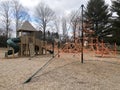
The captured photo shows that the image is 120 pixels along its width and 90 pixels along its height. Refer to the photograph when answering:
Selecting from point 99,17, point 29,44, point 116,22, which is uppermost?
point 99,17

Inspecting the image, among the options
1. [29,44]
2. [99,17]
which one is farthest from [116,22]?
[29,44]

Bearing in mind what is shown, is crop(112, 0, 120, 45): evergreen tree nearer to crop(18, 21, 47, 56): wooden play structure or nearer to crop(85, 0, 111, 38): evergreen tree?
crop(85, 0, 111, 38): evergreen tree

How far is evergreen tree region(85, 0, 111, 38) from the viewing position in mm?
41062

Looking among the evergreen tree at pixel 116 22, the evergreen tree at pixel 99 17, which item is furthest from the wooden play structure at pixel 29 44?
the evergreen tree at pixel 99 17

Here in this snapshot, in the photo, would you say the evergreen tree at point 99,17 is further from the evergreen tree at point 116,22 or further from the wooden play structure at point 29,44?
the wooden play structure at point 29,44

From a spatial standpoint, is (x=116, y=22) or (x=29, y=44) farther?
(x=116, y=22)

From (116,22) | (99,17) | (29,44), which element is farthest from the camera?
(99,17)

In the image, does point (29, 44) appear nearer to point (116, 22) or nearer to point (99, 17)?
point (116, 22)

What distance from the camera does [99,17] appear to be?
136 feet

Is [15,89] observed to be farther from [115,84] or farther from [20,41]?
[20,41]

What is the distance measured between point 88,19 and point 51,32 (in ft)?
78.2

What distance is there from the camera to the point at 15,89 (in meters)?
6.95

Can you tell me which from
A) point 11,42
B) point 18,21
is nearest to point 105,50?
point 11,42

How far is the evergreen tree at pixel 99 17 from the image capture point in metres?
41.1
